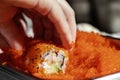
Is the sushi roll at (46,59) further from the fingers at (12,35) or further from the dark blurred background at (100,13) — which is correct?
the dark blurred background at (100,13)

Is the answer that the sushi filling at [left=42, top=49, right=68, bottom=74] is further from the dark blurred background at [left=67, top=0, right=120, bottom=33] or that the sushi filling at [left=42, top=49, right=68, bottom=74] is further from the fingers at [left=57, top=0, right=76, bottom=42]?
the dark blurred background at [left=67, top=0, right=120, bottom=33]

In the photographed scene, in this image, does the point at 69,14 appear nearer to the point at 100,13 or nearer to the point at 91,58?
the point at 91,58

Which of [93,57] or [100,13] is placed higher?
[93,57]

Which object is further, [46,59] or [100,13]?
[100,13]

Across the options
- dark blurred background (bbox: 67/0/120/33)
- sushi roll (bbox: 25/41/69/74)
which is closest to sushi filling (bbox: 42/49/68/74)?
sushi roll (bbox: 25/41/69/74)

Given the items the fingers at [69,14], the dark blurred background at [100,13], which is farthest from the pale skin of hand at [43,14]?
the dark blurred background at [100,13]

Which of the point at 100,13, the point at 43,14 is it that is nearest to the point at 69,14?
the point at 43,14
